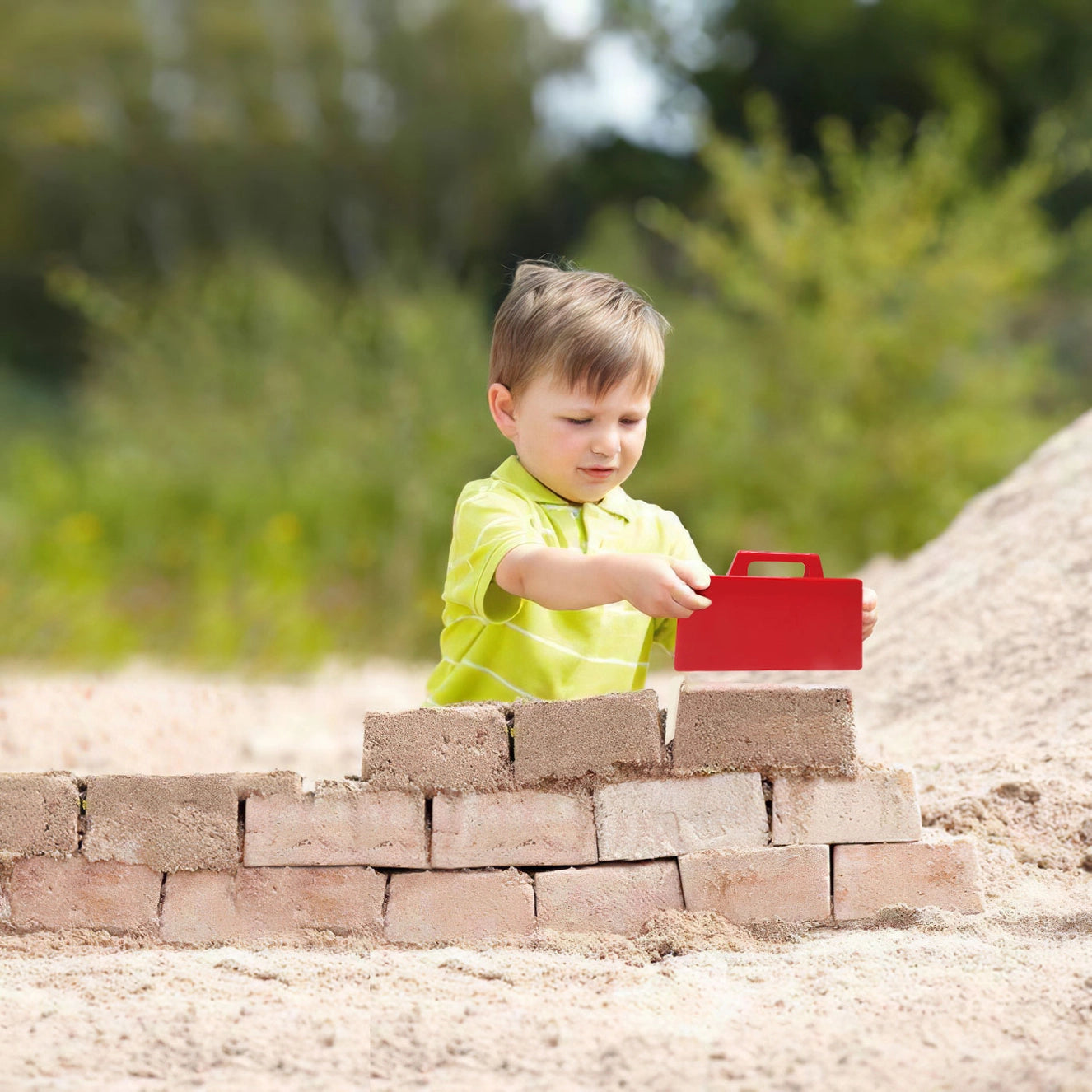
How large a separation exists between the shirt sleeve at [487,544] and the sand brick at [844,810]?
25.7 inches

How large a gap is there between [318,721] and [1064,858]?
3.56 metres

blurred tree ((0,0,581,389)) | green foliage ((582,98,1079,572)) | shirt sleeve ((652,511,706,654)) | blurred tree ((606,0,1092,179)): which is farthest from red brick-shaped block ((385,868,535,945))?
blurred tree ((0,0,581,389))

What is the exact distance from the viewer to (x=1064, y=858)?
105 inches

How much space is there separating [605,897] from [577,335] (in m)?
1.10

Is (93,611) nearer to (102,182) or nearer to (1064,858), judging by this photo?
(1064,858)

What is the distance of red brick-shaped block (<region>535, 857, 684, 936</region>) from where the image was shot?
234cm

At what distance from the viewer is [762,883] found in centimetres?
235

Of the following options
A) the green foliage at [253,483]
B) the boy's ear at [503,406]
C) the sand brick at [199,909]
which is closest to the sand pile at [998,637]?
the boy's ear at [503,406]

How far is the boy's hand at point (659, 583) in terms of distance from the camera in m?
2.06

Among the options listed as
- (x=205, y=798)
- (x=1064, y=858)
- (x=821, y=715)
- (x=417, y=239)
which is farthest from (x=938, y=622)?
(x=417, y=239)

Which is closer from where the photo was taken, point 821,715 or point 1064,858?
point 821,715

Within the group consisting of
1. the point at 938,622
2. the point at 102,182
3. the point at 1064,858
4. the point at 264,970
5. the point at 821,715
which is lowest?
the point at 264,970

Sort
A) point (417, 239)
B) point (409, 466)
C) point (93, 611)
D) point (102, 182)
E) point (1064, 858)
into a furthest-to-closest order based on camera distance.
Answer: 1. point (102, 182)
2. point (417, 239)
3. point (409, 466)
4. point (93, 611)
5. point (1064, 858)

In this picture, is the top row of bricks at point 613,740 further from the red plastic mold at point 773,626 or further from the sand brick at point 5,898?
the sand brick at point 5,898
